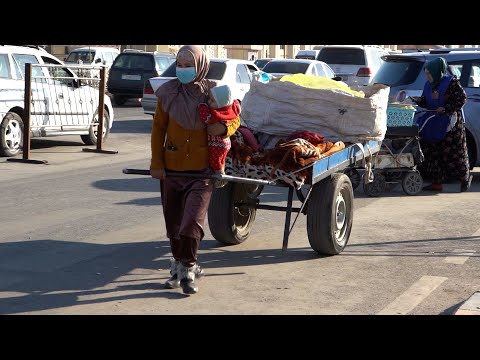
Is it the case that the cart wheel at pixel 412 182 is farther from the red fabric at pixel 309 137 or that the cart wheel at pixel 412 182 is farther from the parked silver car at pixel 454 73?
the red fabric at pixel 309 137

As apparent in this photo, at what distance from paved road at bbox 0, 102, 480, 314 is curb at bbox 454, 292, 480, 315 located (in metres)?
0.18

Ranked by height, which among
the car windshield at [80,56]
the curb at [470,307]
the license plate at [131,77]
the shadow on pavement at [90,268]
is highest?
the car windshield at [80,56]

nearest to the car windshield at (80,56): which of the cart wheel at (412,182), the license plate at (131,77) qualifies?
the license plate at (131,77)

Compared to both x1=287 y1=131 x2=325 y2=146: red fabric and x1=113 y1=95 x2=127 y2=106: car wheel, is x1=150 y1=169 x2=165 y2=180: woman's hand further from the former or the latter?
x1=113 y1=95 x2=127 y2=106: car wheel

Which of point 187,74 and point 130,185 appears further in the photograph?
point 130,185

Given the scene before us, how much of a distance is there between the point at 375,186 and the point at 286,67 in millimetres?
12512

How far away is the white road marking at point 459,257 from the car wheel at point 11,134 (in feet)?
28.9

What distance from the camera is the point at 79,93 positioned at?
1705 centimetres

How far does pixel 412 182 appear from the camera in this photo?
12320 millimetres

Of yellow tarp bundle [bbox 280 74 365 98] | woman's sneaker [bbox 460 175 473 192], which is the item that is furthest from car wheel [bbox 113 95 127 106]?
yellow tarp bundle [bbox 280 74 365 98]

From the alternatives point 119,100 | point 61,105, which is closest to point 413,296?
point 61,105

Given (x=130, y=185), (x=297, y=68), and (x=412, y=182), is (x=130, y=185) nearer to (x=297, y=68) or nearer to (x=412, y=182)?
(x=412, y=182)

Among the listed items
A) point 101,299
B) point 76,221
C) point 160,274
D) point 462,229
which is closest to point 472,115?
point 462,229

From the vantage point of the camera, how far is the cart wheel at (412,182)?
40.3 feet
